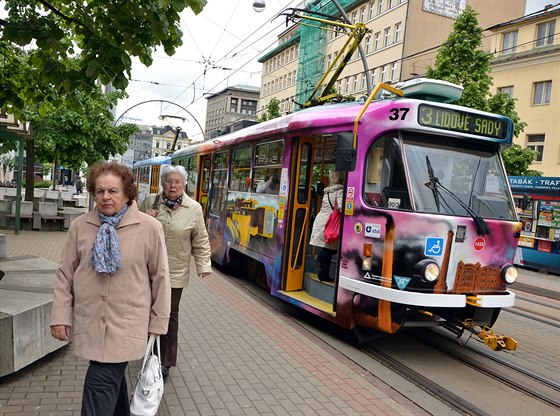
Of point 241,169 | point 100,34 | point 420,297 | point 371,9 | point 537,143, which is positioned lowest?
point 420,297

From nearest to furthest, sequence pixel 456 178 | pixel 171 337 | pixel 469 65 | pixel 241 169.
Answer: pixel 171 337 → pixel 456 178 → pixel 241 169 → pixel 469 65

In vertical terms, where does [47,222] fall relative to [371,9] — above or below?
below

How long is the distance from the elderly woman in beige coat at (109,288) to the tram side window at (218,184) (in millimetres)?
7351

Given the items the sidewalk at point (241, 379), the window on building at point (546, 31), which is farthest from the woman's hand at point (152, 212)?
the window on building at point (546, 31)

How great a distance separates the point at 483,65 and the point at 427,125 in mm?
15548

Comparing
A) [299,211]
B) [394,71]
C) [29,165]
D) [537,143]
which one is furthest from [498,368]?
[394,71]

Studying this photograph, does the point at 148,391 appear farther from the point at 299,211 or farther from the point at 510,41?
the point at 510,41

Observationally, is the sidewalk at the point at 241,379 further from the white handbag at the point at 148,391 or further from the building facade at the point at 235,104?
the building facade at the point at 235,104

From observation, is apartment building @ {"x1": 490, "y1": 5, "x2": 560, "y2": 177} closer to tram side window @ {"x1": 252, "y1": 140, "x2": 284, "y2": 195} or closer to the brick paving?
tram side window @ {"x1": 252, "y1": 140, "x2": 284, "y2": 195}

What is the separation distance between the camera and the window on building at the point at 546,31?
1115 inches

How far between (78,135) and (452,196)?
14.0 metres

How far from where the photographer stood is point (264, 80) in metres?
71.4

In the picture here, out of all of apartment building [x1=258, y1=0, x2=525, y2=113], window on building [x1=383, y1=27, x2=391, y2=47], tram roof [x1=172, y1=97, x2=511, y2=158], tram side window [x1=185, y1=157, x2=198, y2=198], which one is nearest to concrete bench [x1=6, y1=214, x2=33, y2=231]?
tram side window [x1=185, y1=157, x2=198, y2=198]

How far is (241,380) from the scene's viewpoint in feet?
15.1
